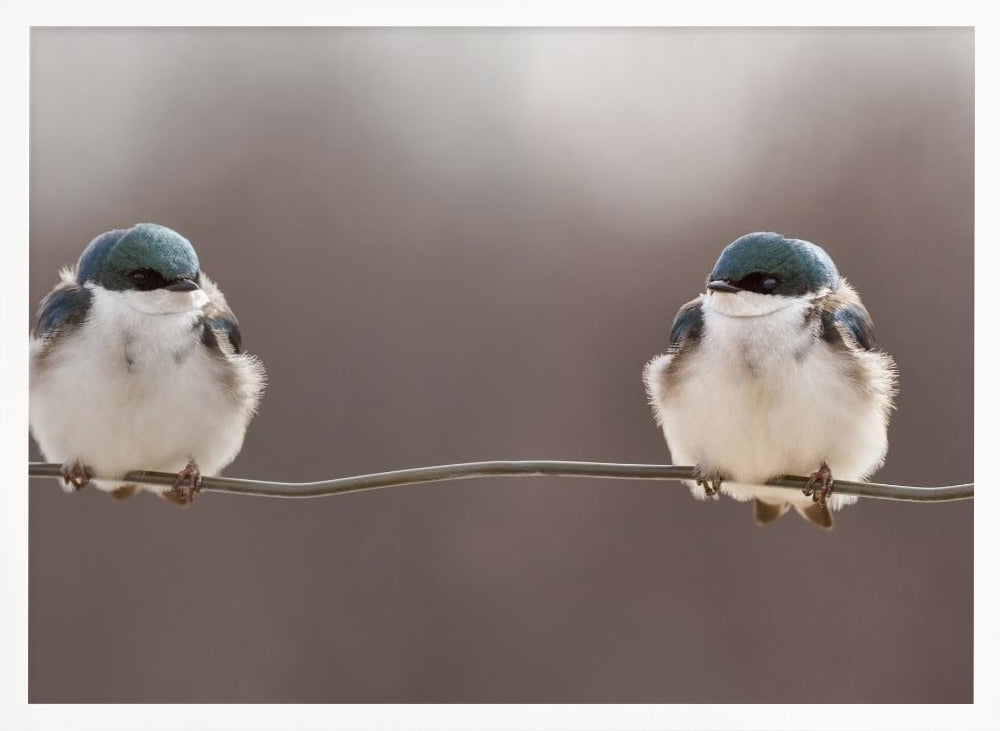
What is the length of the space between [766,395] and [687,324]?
219 mm

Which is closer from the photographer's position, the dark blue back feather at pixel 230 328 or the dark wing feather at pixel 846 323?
the dark wing feather at pixel 846 323

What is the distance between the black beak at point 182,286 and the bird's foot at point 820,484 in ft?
3.88

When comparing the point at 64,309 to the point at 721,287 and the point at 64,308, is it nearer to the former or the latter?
the point at 64,308

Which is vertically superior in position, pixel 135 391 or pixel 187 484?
pixel 135 391

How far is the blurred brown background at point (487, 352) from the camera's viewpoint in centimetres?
246

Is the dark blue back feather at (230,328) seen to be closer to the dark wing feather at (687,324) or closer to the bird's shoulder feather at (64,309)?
the bird's shoulder feather at (64,309)

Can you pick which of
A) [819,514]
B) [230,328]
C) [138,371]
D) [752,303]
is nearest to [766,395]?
[752,303]

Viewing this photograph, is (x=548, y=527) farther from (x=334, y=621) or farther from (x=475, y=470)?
(x=475, y=470)

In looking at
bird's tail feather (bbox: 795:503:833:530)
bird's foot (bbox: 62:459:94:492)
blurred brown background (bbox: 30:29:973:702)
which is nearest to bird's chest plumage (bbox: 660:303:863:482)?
bird's tail feather (bbox: 795:503:833:530)

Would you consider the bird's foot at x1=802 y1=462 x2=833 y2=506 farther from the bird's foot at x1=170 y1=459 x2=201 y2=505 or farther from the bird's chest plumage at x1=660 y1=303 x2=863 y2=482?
the bird's foot at x1=170 y1=459 x2=201 y2=505

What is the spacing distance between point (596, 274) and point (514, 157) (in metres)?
0.32

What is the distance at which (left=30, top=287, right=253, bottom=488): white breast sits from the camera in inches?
81.0

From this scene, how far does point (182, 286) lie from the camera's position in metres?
2.11
